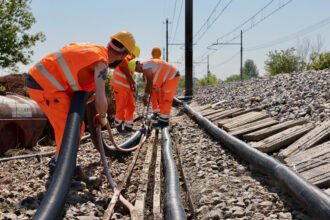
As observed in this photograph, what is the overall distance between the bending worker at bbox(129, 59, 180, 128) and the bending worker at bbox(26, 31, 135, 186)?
3.75 meters

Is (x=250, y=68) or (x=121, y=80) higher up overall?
(x=250, y=68)

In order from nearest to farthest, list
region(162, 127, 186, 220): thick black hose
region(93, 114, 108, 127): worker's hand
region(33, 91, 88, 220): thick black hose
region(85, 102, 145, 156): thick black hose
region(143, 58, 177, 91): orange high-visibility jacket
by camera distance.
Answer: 1. region(33, 91, 88, 220): thick black hose
2. region(162, 127, 186, 220): thick black hose
3. region(93, 114, 108, 127): worker's hand
4. region(85, 102, 145, 156): thick black hose
5. region(143, 58, 177, 91): orange high-visibility jacket

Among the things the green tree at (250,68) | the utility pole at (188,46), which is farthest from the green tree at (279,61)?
the green tree at (250,68)

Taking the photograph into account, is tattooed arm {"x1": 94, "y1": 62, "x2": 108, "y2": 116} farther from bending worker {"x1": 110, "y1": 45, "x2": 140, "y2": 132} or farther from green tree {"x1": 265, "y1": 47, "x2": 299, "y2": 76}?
green tree {"x1": 265, "y1": 47, "x2": 299, "y2": 76}

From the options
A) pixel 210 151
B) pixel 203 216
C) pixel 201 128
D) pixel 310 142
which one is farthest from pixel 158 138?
pixel 203 216

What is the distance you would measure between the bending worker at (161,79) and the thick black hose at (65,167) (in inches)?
157

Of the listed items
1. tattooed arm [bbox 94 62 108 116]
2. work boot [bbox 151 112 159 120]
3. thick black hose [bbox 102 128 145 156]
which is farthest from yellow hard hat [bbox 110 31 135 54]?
work boot [bbox 151 112 159 120]

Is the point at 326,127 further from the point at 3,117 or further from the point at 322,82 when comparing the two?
the point at 3,117

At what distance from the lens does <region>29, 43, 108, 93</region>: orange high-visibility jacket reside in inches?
121

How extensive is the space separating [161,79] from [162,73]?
0.51 feet

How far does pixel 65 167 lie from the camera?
254cm

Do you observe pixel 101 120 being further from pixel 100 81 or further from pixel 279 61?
pixel 279 61

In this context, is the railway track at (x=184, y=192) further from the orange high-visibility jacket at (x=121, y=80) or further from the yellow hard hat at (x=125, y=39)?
the orange high-visibility jacket at (x=121, y=80)

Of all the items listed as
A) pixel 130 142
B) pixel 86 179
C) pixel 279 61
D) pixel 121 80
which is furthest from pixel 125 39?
pixel 279 61
